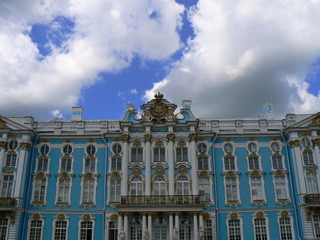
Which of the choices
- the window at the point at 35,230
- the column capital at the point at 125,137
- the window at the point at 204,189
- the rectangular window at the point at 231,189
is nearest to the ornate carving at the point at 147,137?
the column capital at the point at 125,137

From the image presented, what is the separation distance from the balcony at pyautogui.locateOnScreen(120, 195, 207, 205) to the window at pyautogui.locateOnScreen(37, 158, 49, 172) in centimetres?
897

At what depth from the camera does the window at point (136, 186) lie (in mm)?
35469

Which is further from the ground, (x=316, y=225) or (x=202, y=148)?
(x=202, y=148)

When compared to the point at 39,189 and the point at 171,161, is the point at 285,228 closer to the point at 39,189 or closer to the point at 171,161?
the point at 171,161

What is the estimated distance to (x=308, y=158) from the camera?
35906 millimetres

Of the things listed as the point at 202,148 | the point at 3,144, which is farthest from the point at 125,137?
the point at 3,144

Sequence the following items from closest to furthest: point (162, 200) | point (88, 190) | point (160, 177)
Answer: point (162, 200)
point (160, 177)
point (88, 190)

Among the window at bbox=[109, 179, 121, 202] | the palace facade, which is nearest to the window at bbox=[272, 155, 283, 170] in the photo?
the palace facade

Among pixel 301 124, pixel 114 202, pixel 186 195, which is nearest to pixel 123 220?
pixel 114 202

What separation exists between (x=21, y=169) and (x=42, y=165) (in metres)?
2.29

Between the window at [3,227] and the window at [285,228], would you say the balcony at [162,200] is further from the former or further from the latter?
the window at [3,227]

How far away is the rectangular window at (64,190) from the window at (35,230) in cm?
288

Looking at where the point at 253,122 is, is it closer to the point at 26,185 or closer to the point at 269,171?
the point at 269,171

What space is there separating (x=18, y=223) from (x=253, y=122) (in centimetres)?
2542
